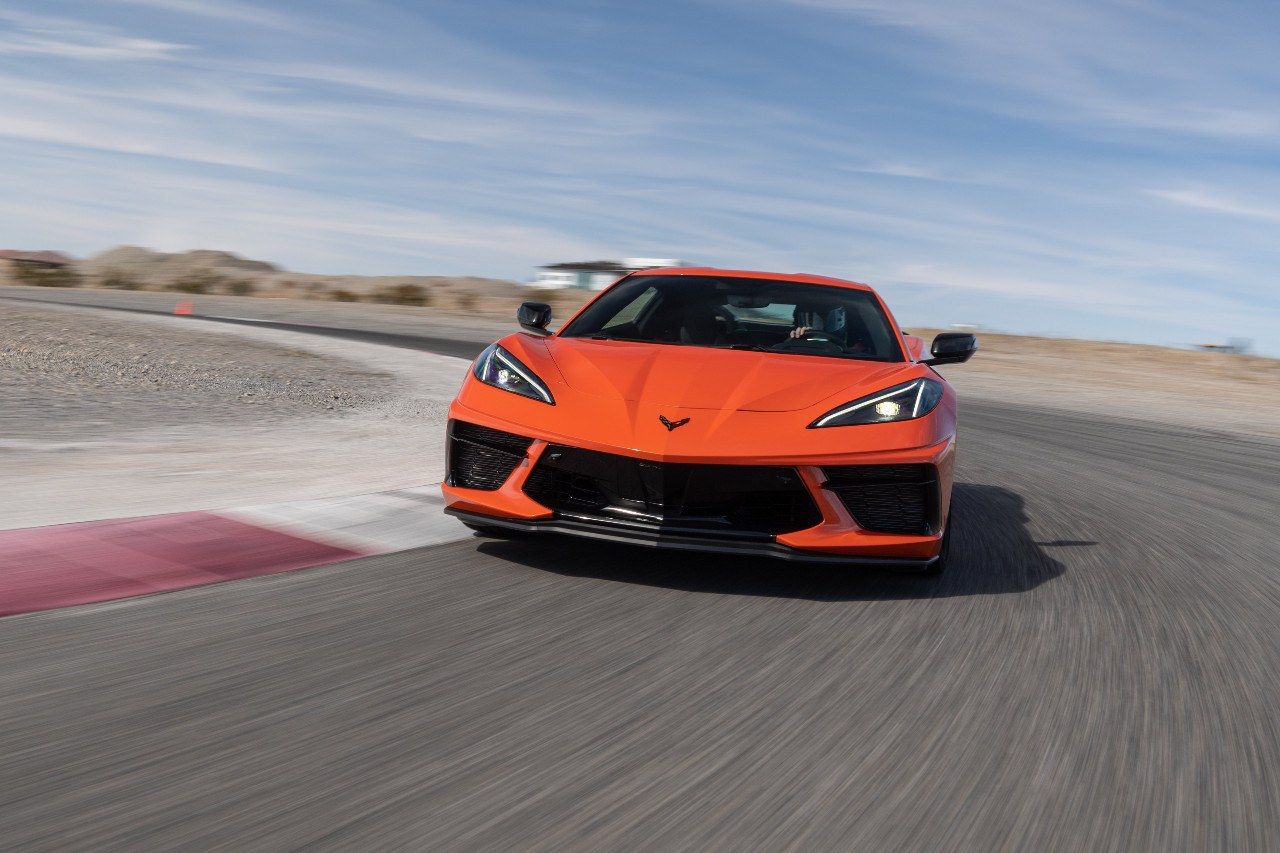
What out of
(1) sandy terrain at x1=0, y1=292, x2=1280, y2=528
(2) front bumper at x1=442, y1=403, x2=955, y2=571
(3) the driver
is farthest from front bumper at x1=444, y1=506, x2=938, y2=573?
(1) sandy terrain at x1=0, y1=292, x2=1280, y2=528

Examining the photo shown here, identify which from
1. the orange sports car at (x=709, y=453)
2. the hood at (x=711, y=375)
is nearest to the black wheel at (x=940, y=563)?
the orange sports car at (x=709, y=453)

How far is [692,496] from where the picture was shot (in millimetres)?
4266

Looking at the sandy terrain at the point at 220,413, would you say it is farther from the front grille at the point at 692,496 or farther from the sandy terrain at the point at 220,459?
the front grille at the point at 692,496

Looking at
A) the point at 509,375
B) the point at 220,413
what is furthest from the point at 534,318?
the point at 220,413

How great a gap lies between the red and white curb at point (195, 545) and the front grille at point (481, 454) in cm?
51

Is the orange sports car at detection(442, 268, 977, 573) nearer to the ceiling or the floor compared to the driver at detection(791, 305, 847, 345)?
nearer to the floor

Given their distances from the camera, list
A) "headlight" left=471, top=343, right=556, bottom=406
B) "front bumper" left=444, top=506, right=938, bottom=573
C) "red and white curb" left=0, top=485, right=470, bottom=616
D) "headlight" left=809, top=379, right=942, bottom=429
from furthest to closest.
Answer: "headlight" left=471, top=343, right=556, bottom=406 → "headlight" left=809, top=379, right=942, bottom=429 → "front bumper" left=444, top=506, right=938, bottom=573 → "red and white curb" left=0, top=485, right=470, bottom=616

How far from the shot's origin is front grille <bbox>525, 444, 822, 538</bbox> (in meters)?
4.25

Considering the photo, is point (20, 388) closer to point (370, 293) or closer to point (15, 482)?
point (15, 482)

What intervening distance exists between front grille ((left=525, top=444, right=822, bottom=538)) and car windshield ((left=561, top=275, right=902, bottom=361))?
4.05 feet

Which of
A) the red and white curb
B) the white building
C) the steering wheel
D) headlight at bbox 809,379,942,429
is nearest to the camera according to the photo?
the red and white curb

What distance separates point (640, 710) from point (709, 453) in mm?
1332

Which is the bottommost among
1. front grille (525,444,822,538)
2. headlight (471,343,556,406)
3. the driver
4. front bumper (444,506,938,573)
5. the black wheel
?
the black wheel

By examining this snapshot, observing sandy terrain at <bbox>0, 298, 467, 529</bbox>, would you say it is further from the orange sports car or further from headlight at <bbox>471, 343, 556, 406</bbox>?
the orange sports car
